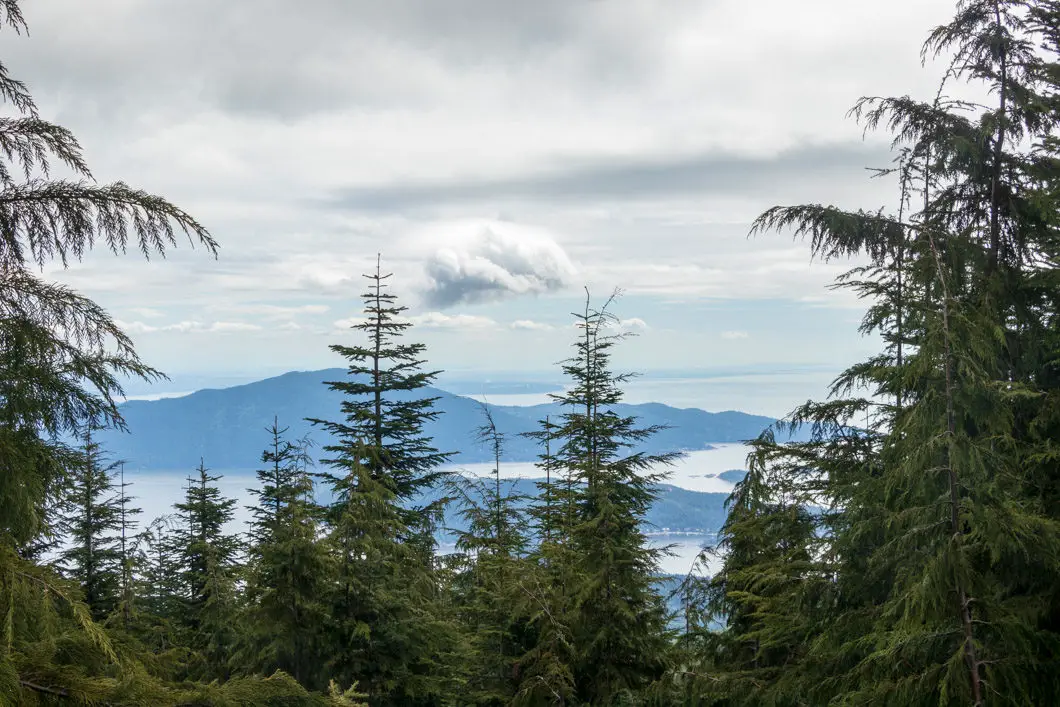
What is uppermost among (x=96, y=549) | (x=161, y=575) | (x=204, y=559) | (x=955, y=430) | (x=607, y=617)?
(x=955, y=430)

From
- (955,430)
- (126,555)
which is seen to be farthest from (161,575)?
(955,430)

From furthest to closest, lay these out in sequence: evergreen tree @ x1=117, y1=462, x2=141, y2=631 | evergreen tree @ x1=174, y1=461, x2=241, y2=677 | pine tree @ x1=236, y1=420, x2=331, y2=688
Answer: evergreen tree @ x1=117, y1=462, x2=141, y2=631, evergreen tree @ x1=174, y1=461, x2=241, y2=677, pine tree @ x1=236, y1=420, x2=331, y2=688

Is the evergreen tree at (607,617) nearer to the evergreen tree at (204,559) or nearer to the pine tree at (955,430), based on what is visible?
the pine tree at (955,430)

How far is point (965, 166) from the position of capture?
10289 millimetres

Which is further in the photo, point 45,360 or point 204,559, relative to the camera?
point 204,559

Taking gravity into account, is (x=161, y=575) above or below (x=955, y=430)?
below

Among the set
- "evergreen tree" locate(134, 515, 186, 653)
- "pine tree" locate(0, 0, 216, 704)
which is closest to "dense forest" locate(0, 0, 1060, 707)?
"pine tree" locate(0, 0, 216, 704)

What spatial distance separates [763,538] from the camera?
10.8 m

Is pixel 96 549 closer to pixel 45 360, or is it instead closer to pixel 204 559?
pixel 204 559

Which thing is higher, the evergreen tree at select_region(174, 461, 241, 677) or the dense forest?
the dense forest

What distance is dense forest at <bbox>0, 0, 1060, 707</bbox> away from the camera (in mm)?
5230

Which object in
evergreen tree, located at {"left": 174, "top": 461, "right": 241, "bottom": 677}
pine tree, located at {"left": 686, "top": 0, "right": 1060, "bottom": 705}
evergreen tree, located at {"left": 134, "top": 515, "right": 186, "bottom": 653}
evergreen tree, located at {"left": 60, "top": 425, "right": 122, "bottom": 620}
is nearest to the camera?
pine tree, located at {"left": 686, "top": 0, "right": 1060, "bottom": 705}

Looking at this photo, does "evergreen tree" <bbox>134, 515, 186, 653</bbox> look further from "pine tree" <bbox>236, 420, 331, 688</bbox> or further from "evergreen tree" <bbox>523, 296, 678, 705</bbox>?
"evergreen tree" <bbox>523, 296, 678, 705</bbox>

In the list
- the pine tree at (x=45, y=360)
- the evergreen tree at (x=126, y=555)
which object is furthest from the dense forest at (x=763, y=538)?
the evergreen tree at (x=126, y=555)
